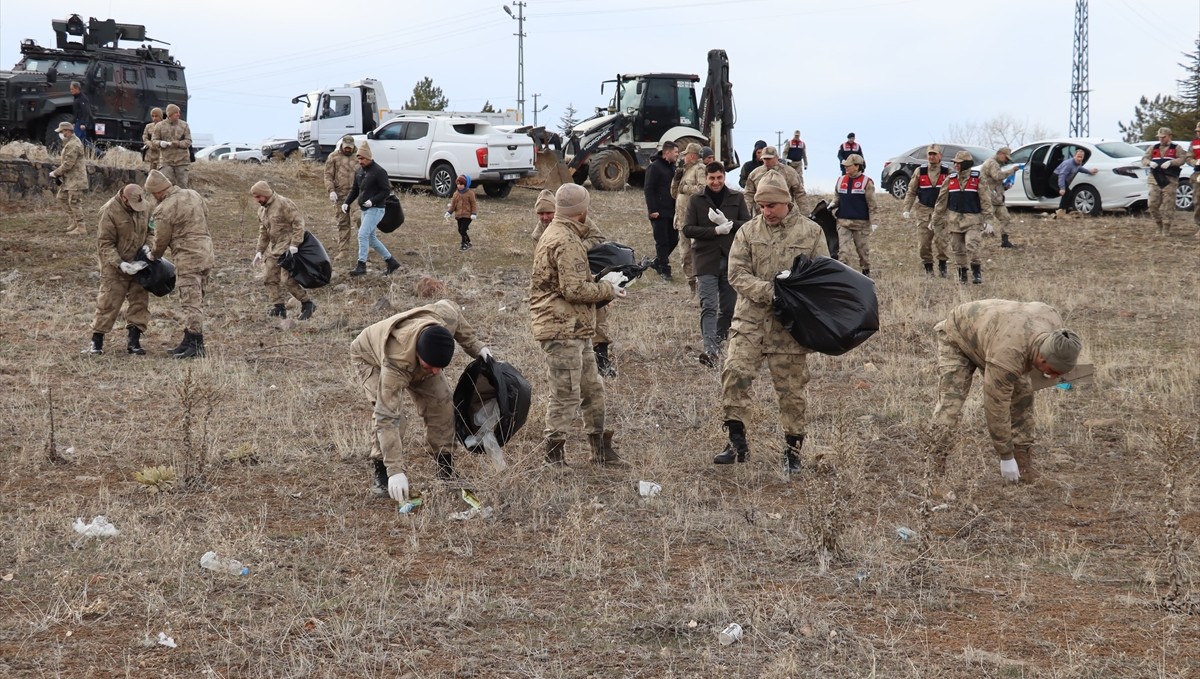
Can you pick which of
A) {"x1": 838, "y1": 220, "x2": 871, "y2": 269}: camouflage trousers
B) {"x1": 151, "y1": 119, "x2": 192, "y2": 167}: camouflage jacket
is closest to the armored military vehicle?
{"x1": 151, "y1": 119, "x2": 192, "y2": 167}: camouflage jacket

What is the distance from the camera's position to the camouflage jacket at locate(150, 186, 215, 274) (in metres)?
10.4

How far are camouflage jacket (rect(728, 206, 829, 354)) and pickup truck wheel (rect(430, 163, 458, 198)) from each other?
15382mm

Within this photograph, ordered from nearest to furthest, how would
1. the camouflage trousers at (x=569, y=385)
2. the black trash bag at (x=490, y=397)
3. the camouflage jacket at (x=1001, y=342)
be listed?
the camouflage jacket at (x=1001, y=342) < the black trash bag at (x=490, y=397) < the camouflage trousers at (x=569, y=385)

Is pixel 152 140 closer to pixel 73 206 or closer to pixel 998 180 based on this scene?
pixel 73 206

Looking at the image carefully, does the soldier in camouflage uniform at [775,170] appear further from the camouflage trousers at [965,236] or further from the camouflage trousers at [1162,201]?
the camouflage trousers at [1162,201]

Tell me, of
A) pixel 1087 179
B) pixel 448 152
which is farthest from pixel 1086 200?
pixel 448 152

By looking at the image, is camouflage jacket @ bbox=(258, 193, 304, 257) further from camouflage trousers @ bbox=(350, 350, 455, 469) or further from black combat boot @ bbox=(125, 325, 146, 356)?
camouflage trousers @ bbox=(350, 350, 455, 469)

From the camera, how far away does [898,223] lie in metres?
20.6

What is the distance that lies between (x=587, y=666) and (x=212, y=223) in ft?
48.6

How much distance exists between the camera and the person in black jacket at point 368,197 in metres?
14.3

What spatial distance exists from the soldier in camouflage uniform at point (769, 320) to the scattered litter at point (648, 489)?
0.73 metres

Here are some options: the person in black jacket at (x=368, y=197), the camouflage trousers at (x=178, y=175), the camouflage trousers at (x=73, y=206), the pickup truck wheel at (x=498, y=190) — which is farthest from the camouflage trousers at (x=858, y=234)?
the camouflage trousers at (x=73, y=206)

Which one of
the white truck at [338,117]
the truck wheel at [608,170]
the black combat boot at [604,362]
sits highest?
the white truck at [338,117]

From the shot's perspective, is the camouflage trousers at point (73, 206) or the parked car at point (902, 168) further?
the parked car at point (902, 168)
